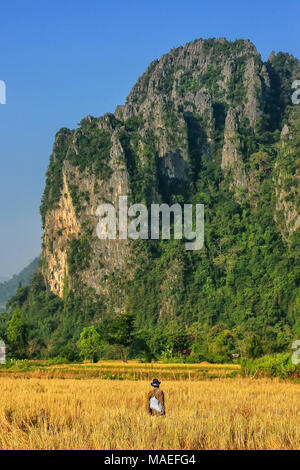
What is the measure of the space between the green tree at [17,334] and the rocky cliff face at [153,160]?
2633 cm

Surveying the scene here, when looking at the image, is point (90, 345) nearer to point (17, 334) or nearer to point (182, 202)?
point (17, 334)

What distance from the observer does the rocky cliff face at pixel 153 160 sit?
3302 inches

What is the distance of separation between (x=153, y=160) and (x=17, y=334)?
133 ft

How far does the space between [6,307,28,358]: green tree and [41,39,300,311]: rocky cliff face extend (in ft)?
86.4

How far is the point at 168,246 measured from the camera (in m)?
82.4

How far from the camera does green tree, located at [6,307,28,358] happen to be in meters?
52.0

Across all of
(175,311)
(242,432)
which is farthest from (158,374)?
(175,311)

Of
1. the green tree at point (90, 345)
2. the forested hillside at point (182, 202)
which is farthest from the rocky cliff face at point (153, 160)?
the green tree at point (90, 345)

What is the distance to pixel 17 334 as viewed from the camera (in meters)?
52.1

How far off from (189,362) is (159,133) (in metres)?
53.2

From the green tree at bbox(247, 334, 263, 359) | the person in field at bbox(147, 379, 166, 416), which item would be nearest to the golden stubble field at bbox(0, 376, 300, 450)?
the person in field at bbox(147, 379, 166, 416)

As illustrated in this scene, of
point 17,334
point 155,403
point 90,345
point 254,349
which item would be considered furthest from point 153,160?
point 155,403

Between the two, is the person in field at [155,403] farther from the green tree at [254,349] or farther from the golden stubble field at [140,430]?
the green tree at [254,349]

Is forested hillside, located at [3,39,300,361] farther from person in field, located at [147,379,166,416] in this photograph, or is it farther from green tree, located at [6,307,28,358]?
person in field, located at [147,379,166,416]
